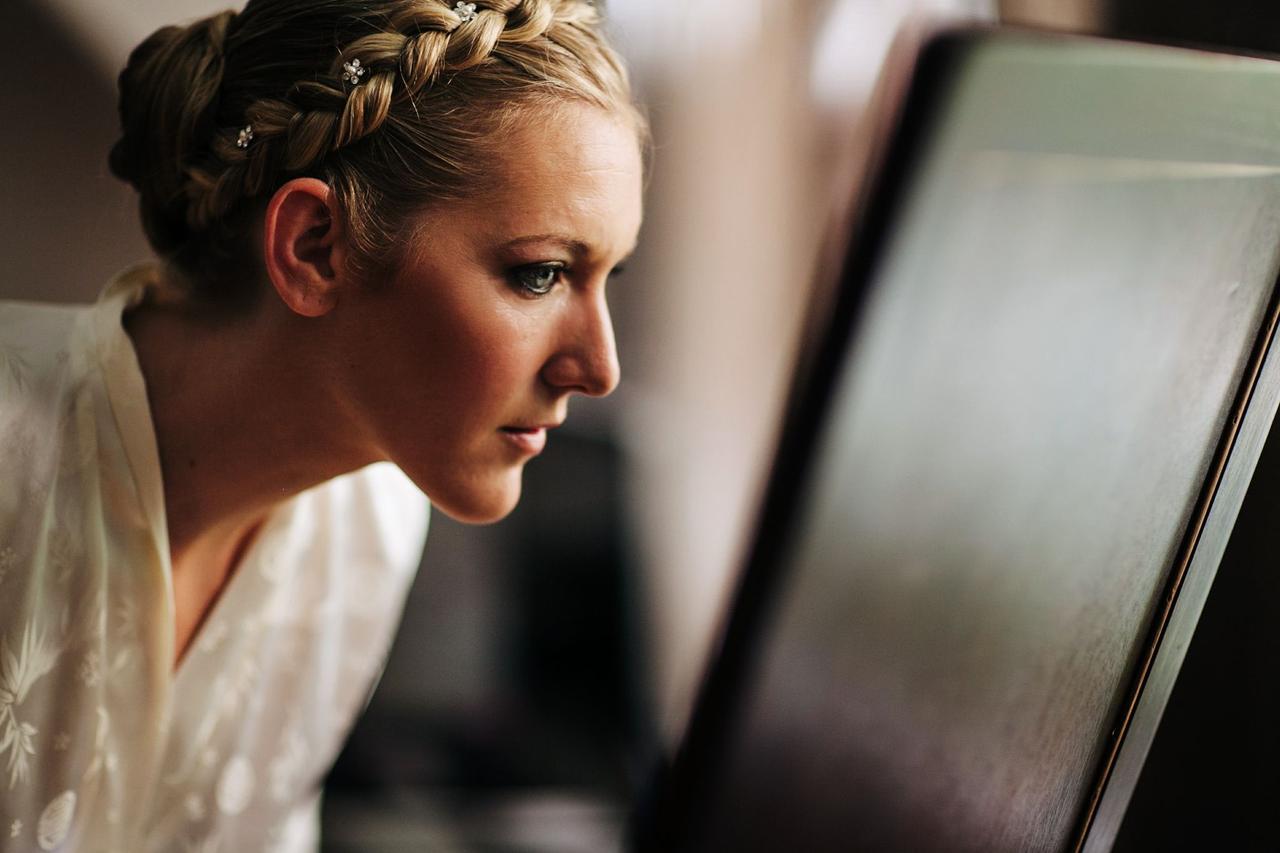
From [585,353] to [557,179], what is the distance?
0.09 meters

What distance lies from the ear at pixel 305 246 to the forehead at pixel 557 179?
73 mm

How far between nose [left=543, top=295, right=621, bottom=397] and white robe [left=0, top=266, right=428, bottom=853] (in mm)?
237

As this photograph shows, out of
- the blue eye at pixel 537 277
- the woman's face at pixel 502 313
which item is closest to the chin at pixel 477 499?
the woman's face at pixel 502 313

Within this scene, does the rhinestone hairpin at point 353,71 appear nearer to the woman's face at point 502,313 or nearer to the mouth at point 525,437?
the woman's face at point 502,313

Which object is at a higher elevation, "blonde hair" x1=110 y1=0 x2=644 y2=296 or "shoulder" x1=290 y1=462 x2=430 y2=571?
"blonde hair" x1=110 y1=0 x2=644 y2=296

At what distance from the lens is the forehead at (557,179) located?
1.69ft

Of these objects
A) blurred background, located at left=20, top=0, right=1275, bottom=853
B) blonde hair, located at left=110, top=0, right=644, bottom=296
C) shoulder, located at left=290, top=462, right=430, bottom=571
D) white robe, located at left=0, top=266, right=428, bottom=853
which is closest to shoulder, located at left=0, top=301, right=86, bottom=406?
white robe, located at left=0, top=266, right=428, bottom=853

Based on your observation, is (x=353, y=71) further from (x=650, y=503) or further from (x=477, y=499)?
(x=650, y=503)

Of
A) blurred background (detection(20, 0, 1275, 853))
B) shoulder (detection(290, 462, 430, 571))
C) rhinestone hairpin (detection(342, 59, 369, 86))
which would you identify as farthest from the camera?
blurred background (detection(20, 0, 1275, 853))

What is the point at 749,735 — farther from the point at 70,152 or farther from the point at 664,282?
the point at 70,152

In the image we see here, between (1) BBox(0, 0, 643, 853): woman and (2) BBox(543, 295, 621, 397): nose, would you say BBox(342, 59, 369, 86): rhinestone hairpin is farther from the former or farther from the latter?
(2) BBox(543, 295, 621, 397): nose

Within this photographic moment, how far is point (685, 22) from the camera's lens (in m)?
0.96

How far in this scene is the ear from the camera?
514 millimetres

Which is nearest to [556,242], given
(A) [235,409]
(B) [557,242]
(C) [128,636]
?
(B) [557,242]
